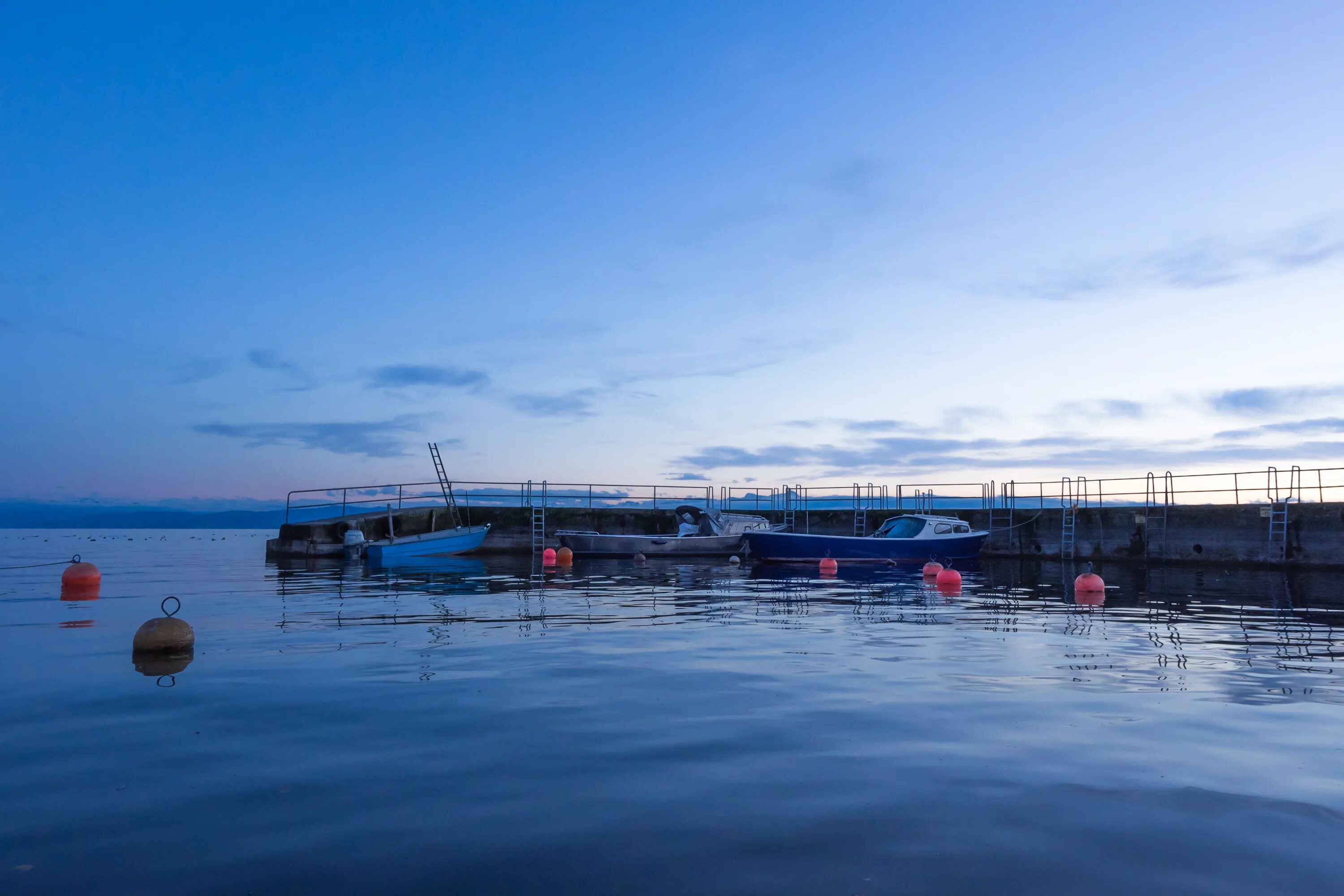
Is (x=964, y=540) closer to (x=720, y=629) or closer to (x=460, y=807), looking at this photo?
(x=720, y=629)

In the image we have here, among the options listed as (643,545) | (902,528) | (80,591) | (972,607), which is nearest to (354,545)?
(643,545)

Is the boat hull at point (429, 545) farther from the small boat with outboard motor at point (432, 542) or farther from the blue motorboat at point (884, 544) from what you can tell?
the blue motorboat at point (884, 544)

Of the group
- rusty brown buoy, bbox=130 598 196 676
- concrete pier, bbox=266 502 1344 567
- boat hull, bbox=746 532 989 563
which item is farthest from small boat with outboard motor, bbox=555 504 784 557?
rusty brown buoy, bbox=130 598 196 676

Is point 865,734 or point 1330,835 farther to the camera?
point 865,734

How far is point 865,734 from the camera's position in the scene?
20.9 feet

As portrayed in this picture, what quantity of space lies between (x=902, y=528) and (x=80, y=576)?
25626 mm

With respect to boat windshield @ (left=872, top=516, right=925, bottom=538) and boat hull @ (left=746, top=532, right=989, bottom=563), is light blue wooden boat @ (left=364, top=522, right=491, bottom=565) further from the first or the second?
boat windshield @ (left=872, top=516, right=925, bottom=538)

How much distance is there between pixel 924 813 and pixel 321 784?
11.4 ft

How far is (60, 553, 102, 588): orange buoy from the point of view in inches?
720

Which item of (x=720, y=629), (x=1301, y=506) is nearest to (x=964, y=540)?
(x=1301, y=506)

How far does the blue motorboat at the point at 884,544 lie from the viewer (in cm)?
3102

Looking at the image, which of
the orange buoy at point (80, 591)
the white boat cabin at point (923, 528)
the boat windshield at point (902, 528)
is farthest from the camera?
the boat windshield at point (902, 528)

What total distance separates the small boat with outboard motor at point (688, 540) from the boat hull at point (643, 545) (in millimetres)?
18

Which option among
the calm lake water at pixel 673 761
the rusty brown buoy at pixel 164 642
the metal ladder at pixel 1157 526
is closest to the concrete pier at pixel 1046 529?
the metal ladder at pixel 1157 526
